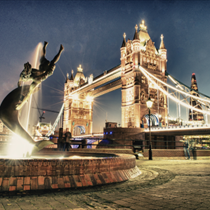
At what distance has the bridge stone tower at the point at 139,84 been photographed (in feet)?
122

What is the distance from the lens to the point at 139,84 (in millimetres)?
37375

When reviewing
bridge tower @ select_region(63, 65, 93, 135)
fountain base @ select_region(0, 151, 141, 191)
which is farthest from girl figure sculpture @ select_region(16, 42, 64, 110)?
bridge tower @ select_region(63, 65, 93, 135)

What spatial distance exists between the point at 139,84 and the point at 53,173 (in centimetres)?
3505

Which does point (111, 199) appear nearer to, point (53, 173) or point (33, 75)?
point (53, 173)

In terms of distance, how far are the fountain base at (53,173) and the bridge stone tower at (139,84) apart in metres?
32.3

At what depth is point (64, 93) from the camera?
73.8 meters

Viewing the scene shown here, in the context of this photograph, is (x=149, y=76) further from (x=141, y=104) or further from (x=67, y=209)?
(x=67, y=209)

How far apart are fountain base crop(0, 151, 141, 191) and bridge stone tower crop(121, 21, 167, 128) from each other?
32267 millimetres

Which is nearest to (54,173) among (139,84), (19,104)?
(19,104)

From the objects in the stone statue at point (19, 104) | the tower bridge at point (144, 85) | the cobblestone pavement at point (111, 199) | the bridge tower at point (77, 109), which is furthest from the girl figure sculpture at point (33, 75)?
the bridge tower at point (77, 109)

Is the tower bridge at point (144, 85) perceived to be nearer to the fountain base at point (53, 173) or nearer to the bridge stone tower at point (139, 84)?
the bridge stone tower at point (139, 84)

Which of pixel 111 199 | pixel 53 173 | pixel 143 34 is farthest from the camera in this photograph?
pixel 143 34

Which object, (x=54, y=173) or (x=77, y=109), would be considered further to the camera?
(x=77, y=109)

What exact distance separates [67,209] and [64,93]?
2872 inches
